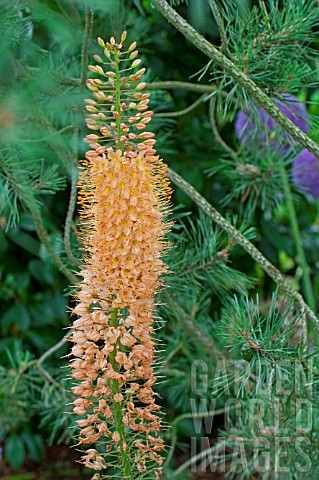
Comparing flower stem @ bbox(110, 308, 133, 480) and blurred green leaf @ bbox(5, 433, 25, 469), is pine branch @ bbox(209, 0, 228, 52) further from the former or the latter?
blurred green leaf @ bbox(5, 433, 25, 469)

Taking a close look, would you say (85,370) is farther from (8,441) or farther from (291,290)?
(8,441)

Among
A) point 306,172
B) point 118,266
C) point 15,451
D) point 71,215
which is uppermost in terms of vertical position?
point 306,172

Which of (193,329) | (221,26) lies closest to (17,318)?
(193,329)

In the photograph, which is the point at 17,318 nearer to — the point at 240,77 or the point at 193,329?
the point at 193,329

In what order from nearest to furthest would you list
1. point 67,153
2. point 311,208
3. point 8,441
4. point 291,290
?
point 291,290, point 67,153, point 8,441, point 311,208

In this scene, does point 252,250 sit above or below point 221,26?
below

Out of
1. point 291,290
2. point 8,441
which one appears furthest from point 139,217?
point 8,441

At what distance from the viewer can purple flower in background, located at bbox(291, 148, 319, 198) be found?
1010 millimetres

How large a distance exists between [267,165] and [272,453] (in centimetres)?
41

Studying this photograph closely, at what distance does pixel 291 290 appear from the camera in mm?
792

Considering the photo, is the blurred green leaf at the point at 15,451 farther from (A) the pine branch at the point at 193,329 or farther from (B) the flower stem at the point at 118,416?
(B) the flower stem at the point at 118,416

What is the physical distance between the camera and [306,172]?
41.4 inches

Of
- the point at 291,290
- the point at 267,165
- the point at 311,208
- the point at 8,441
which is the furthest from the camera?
the point at 311,208

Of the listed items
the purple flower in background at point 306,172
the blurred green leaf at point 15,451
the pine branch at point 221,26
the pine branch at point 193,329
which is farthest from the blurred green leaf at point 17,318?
the pine branch at point 221,26
